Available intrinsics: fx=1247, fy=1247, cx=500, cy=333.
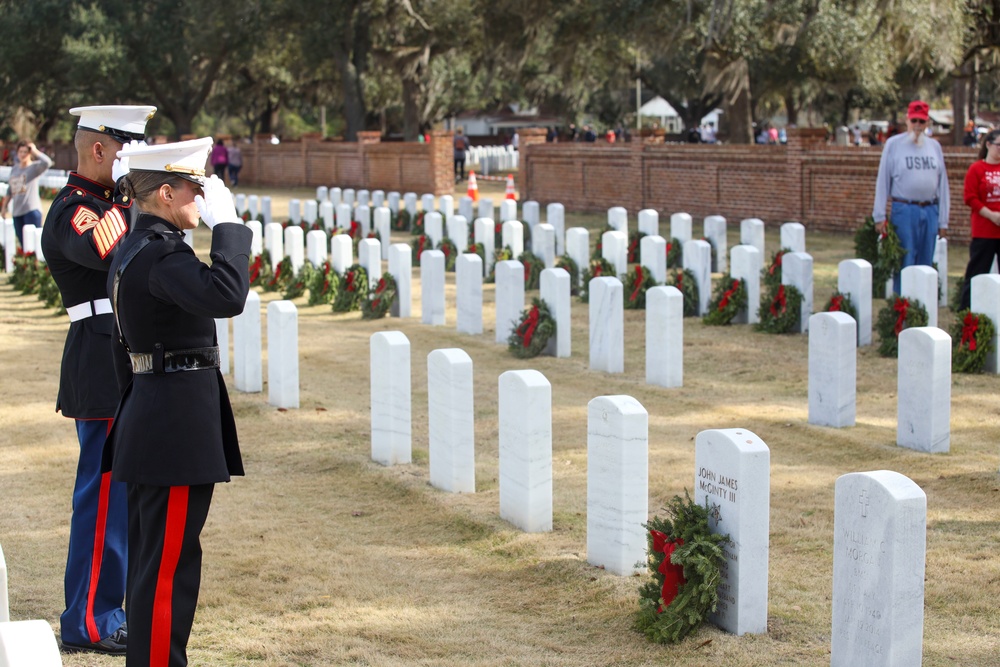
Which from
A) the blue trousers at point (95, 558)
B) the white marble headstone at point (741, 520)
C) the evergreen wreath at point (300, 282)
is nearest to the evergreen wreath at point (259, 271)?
the evergreen wreath at point (300, 282)

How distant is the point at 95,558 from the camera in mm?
4641

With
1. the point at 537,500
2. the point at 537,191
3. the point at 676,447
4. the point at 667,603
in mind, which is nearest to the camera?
the point at 667,603

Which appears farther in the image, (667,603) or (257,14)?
(257,14)

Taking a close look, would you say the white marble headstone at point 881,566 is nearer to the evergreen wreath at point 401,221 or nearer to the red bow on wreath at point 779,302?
the red bow on wreath at point 779,302

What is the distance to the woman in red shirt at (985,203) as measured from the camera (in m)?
9.71

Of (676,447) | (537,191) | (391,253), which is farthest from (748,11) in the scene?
(676,447)

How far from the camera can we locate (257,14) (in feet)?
113

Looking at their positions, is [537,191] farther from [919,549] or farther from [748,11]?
[919,549]

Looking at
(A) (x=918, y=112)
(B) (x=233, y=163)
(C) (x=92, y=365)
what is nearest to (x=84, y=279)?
(C) (x=92, y=365)

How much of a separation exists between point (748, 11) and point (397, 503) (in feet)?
64.1

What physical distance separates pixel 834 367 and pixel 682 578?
11.5 ft

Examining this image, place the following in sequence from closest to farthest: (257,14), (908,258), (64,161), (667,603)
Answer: (667,603) < (908,258) < (257,14) < (64,161)

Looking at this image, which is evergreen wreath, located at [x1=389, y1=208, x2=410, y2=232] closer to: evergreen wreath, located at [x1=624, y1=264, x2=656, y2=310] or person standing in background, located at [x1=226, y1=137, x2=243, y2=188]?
evergreen wreath, located at [x1=624, y1=264, x2=656, y2=310]

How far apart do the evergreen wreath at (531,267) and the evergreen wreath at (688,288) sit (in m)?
2.24
